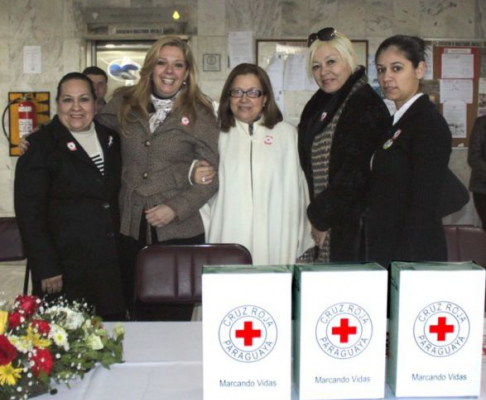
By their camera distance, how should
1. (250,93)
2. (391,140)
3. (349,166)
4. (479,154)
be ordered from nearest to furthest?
(391,140) → (349,166) → (250,93) → (479,154)

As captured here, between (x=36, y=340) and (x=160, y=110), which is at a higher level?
(x=160, y=110)

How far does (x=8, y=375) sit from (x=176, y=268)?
45.7 inches

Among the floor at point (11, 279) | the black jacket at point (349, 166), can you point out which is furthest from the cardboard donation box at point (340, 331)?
the floor at point (11, 279)

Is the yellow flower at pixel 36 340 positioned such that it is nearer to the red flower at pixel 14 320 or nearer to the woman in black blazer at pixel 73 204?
the red flower at pixel 14 320

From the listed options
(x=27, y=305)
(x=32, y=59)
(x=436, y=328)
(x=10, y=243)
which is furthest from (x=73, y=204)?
(x=32, y=59)

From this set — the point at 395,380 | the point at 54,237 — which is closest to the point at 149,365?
the point at 395,380

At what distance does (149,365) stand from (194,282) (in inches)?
33.0

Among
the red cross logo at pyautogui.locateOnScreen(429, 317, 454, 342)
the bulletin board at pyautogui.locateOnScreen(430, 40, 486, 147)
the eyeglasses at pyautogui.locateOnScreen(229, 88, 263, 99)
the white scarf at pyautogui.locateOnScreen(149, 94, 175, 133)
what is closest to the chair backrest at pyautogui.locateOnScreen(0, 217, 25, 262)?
the white scarf at pyautogui.locateOnScreen(149, 94, 175, 133)

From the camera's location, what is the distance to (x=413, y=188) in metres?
2.21

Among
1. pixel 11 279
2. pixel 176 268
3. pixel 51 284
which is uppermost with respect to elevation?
pixel 176 268

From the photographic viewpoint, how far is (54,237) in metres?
2.61

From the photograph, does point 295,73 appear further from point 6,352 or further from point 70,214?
point 6,352

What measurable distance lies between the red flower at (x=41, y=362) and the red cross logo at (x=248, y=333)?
385 millimetres

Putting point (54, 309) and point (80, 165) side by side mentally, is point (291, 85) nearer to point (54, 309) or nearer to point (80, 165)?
point (80, 165)
